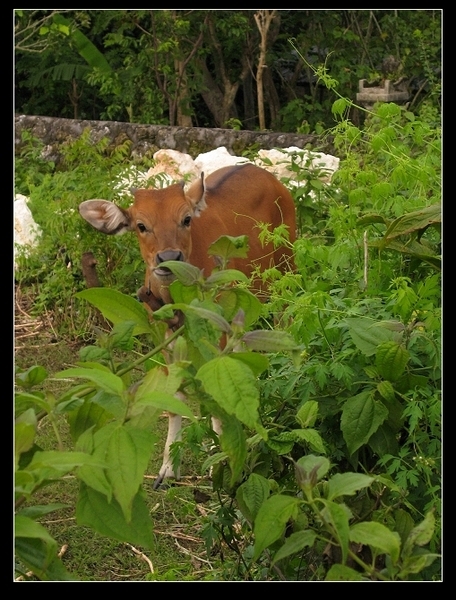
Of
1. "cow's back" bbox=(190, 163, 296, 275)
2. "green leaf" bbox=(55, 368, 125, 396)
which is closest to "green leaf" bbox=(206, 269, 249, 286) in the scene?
"green leaf" bbox=(55, 368, 125, 396)

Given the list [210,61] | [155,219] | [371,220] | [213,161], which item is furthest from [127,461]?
[210,61]

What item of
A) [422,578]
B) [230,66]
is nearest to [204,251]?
[422,578]

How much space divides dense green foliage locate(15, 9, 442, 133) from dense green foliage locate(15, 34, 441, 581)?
7684mm

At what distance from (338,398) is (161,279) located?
2117 mm

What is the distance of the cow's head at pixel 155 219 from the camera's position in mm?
5070

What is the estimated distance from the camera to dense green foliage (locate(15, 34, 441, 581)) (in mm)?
2100

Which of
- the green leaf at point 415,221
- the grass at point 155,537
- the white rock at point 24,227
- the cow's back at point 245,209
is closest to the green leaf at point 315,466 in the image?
the grass at point 155,537

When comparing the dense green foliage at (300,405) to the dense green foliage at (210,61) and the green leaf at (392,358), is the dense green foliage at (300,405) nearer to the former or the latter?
the green leaf at (392,358)

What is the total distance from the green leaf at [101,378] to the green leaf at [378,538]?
1.91 feet

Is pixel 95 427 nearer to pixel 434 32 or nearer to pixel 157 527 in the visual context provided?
pixel 157 527

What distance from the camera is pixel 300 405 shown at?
9.69ft

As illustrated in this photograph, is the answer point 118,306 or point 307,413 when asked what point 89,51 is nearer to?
point 307,413

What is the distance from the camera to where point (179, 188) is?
17.2 feet

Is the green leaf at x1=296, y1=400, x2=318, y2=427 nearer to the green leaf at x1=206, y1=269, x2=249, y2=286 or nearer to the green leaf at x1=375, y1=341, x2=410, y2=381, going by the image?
the green leaf at x1=375, y1=341, x2=410, y2=381
